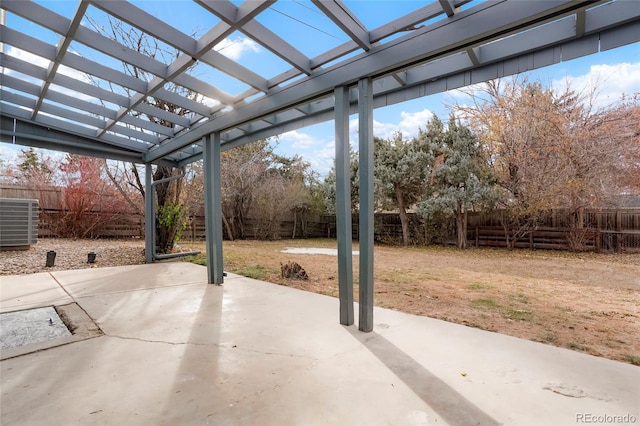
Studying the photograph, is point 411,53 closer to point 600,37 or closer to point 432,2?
point 432,2

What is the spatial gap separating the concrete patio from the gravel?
368 centimetres

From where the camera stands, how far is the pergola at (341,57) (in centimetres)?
199

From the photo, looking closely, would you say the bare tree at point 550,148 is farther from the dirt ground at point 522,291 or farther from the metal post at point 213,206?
the metal post at point 213,206

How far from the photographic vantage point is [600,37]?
2029mm

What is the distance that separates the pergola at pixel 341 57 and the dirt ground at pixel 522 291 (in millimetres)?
1473

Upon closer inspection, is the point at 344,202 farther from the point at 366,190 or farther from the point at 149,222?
the point at 149,222

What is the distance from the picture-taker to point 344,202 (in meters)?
2.69

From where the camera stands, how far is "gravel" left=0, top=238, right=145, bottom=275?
18.1ft

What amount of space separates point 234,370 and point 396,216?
10661 millimetres

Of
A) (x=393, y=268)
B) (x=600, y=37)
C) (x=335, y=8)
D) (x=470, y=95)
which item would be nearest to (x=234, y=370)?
(x=335, y=8)

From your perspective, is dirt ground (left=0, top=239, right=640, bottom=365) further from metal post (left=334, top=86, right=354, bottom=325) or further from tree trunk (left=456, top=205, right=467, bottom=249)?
tree trunk (left=456, top=205, right=467, bottom=249)

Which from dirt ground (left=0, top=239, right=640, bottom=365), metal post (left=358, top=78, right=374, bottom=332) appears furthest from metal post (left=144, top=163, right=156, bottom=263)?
metal post (left=358, top=78, right=374, bottom=332)

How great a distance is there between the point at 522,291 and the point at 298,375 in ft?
13.0

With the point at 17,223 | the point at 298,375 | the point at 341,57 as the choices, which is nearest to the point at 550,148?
the point at 341,57
